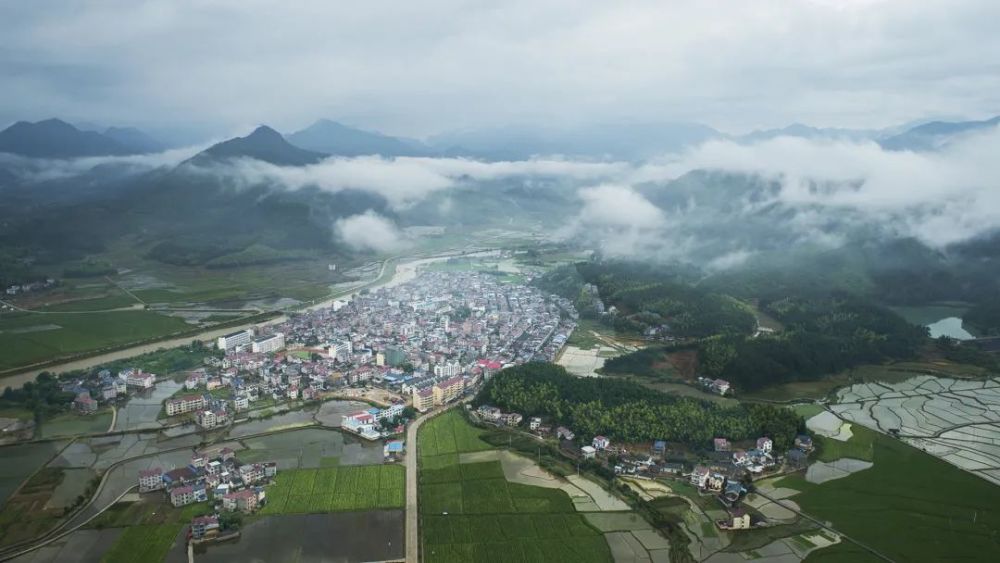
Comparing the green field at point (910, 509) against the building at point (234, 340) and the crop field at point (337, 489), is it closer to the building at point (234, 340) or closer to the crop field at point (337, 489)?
the crop field at point (337, 489)

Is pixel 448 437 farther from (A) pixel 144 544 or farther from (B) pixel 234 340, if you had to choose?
(B) pixel 234 340

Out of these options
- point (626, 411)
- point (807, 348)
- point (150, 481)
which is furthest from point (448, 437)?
point (807, 348)

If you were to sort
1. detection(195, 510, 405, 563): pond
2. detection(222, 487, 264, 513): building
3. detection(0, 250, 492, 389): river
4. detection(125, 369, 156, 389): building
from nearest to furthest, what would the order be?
detection(195, 510, 405, 563): pond, detection(222, 487, 264, 513): building, detection(125, 369, 156, 389): building, detection(0, 250, 492, 389): river

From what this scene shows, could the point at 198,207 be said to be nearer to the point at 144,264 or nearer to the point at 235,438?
the point at 144,264

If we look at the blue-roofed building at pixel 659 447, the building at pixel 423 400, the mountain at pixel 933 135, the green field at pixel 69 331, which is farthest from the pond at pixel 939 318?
the mountain at pixel 933 135

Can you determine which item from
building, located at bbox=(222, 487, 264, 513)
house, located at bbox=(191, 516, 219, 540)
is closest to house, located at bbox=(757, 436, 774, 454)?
building, located at bbox=(222, 487, 264, 513)

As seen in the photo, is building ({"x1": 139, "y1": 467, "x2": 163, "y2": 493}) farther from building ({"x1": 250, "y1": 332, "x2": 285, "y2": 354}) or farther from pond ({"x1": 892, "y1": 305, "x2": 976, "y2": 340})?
pond ({"x1": 892, "y1": 305, "x2": 976, "y2": 340})
